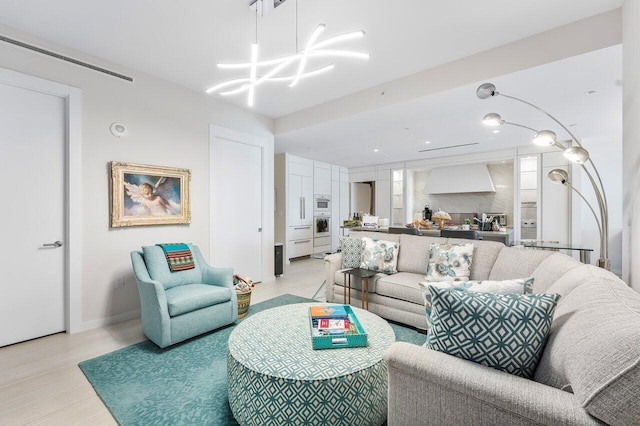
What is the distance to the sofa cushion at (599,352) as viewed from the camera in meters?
0.76

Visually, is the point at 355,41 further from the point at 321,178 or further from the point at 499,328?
the point at 321,178

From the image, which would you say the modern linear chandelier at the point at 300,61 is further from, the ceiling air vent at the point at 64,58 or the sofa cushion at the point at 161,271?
the sofa cushion at the point at 161,271

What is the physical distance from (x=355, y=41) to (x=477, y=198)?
19.0ft

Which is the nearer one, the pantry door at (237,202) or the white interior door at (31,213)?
the white interior door at (31,213)

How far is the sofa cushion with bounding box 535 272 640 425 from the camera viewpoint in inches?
29.7

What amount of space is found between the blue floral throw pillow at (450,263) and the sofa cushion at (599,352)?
1.61 m

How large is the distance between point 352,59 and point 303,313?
2647 millimetres

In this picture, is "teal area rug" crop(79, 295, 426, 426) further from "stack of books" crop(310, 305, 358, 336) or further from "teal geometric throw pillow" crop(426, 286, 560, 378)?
"teal geometric throw pillow" crop(426, 286, 560, 378)

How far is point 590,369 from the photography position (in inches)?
33.3

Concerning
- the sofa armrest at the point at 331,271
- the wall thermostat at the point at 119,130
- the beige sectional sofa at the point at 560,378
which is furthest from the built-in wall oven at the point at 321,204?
the beige sectional sofa at the point at 560,378

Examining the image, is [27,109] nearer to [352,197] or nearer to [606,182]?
[352,197]

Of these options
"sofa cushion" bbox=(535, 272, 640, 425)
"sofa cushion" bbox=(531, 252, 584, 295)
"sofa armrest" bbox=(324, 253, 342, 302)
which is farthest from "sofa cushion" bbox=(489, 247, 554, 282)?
"sofa armrest" bbox=(324, 253, 342, 302)

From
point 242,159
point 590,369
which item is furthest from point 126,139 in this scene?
point 590,369

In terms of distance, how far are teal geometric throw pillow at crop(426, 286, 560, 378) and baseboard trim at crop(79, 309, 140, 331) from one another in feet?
11.6
